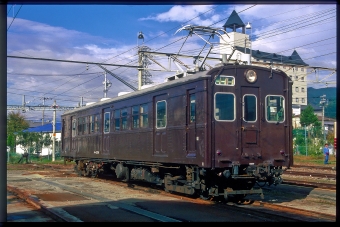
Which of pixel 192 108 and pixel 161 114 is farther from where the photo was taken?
pixel 161 114

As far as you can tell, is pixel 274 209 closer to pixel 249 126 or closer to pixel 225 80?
pixel 249 126

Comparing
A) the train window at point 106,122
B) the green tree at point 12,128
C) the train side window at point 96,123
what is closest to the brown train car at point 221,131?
the train window at point 106,122

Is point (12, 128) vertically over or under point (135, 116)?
over

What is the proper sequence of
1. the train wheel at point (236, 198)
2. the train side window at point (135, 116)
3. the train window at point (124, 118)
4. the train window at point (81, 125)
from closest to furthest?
the train wheel at point (236, 198)
the train side window at point (135, 116)
the train window at point (124, 118)
the train window at point (81, 125)

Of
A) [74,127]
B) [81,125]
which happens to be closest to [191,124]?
[81,125]

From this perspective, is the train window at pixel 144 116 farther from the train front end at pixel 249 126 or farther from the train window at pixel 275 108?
the train window at pixel 275 108

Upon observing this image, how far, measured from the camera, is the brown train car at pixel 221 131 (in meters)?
12.0

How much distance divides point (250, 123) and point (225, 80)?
1.37 m

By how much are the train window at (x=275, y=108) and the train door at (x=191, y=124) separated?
2105 mm

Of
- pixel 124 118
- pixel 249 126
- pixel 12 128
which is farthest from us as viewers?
pixel 12 128

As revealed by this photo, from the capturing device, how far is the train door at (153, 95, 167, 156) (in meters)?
14.0

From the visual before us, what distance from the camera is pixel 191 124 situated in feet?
41.1
